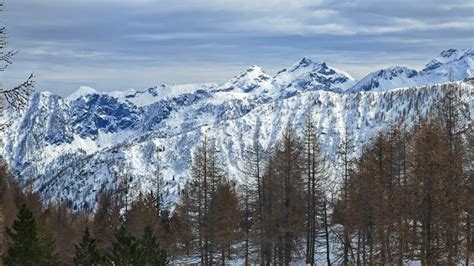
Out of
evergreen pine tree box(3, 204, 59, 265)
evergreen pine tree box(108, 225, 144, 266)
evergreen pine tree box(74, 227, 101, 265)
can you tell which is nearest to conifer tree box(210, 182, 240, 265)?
evergreen pine tree box(74, 227, 101, 265)

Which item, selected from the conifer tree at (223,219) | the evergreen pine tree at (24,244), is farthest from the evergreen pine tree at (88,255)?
the conifer tree at (223,219)

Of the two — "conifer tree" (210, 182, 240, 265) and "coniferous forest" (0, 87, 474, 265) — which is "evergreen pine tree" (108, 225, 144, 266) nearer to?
"coniferous forest" (0, 87, 474, 265)

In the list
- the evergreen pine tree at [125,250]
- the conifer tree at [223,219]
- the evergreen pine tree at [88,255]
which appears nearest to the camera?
the evergreen pine tree at [125,250]

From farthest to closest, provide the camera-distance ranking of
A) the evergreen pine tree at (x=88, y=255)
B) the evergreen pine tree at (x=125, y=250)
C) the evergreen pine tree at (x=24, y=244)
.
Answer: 1. the evergreen pine tree at (x=88, y=255)
2. the evergreen pine tree at (x=24, y=244)
3. the evergreen pine tree at (x=125, y=250)

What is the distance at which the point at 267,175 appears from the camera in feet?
152

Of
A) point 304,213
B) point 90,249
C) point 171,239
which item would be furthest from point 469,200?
point 171,239

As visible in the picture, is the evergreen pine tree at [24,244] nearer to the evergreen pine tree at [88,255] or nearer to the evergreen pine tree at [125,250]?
the evergreen pine tree at [88,255]

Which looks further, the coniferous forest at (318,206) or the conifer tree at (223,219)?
the conifer tree at (223,219)

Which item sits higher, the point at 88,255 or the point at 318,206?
the point at 318,206

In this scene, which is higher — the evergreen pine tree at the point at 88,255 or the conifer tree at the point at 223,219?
the conifer tree at the point at 223,219

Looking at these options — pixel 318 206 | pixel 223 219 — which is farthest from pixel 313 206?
pixel 223 219

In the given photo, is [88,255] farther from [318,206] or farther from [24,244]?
[318,206]

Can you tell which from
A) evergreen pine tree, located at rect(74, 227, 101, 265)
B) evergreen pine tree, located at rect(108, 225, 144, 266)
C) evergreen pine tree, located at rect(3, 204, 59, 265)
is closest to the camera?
evergreen pine tree, located at rect(108, 225, 144, 266)

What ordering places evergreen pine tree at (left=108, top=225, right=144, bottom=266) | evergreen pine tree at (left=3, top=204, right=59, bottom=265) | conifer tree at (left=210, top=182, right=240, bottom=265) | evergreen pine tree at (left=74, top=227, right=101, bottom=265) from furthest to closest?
conifer tree at (left=210, top=182, right=240, bottom=265) → evergreen pine tree at (left=74, top=227, right=101, bottom=265) → evergreen pine tree at (left=3, top=204, right=59, bottom=265) → evergreen pine tree at (left=108, top=225, right=144, bottom=266)
